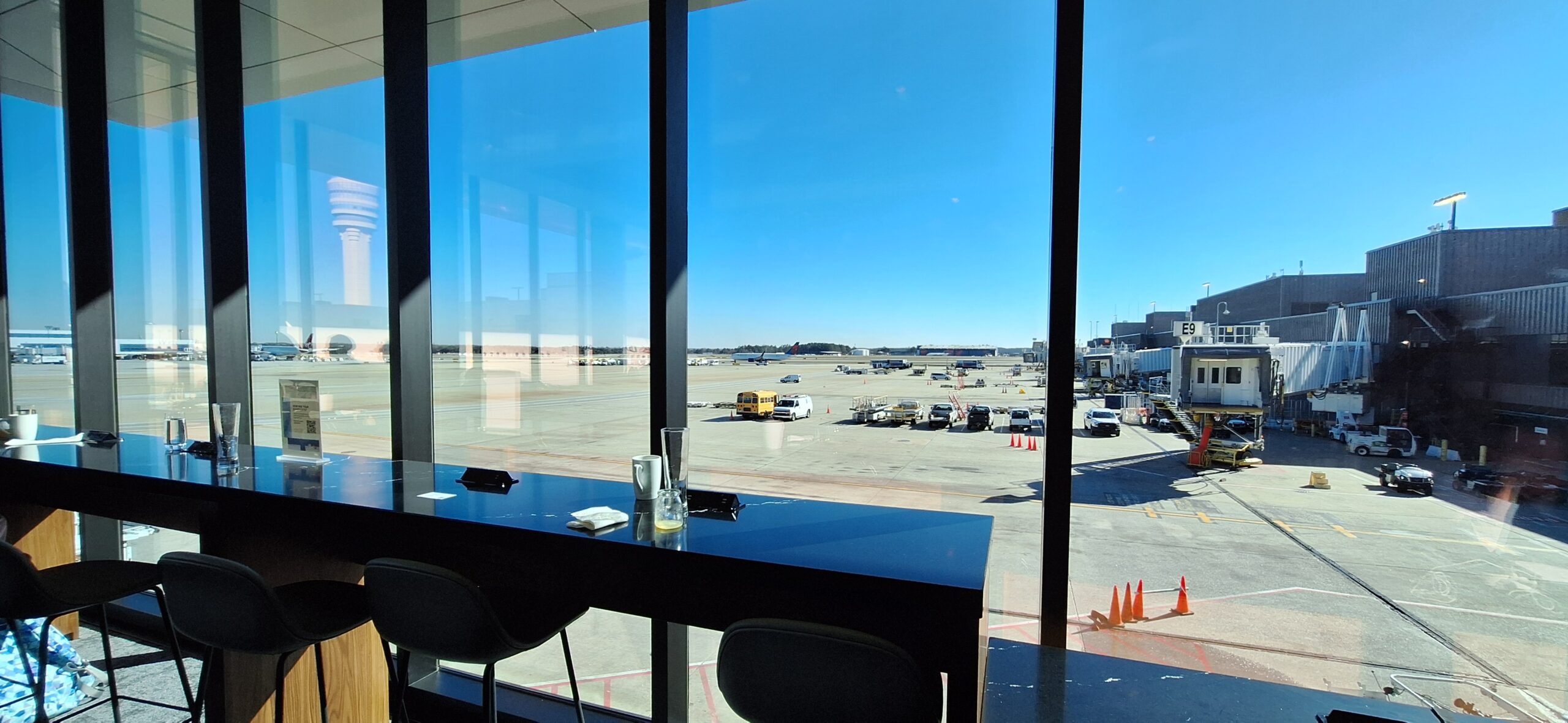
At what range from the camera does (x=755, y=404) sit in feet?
8.04

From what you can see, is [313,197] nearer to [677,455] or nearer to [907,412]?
[677,455]

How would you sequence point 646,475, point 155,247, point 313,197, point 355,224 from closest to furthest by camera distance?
point 646,475 → point 355,224 → point 313,197 → point 155,247

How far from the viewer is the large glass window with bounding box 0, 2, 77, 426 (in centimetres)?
335

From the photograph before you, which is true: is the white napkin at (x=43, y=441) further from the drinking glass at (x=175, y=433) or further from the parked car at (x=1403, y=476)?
the parked car at (x=1403, y=476)

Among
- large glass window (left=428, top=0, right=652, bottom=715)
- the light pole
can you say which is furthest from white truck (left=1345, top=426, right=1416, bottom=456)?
large glass window (left=428, top=0, right=652, bottom=715)

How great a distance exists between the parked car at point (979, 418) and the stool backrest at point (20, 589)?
2774mm

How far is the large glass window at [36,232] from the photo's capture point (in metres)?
3.35

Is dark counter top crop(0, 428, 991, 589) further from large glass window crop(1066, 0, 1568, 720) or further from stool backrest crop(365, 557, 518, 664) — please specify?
large glass window crop(1066, 0, 1568, 720)

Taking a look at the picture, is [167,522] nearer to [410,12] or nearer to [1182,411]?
[410,12]

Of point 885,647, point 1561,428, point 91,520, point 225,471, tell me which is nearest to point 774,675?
point 885,647

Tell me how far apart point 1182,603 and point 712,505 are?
1331 mm

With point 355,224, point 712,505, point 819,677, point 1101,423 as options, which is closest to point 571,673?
point 712,505

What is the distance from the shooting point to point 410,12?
7.59 feet

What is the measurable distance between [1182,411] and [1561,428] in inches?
25.6
